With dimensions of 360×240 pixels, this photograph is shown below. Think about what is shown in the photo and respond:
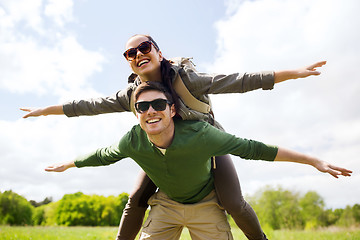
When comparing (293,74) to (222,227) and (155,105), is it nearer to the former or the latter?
(155,105)

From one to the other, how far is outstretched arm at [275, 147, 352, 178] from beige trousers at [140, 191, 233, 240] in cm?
102

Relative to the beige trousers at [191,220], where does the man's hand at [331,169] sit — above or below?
above

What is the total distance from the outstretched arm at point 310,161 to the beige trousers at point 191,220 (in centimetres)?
102

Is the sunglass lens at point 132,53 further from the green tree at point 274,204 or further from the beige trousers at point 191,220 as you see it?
the green tree at point 274,204

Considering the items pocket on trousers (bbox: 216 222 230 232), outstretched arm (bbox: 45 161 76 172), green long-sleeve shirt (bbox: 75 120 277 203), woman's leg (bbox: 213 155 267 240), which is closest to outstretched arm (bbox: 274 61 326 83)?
green long-sleeve shirt (bbox: 75 120 277 203)

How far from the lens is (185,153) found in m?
3.34

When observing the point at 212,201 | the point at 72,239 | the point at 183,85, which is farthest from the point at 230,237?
the point at 72,239

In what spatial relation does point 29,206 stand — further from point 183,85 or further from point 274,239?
point 183,85

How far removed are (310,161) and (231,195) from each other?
38.9 inches

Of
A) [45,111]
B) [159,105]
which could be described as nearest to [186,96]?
[159,105]

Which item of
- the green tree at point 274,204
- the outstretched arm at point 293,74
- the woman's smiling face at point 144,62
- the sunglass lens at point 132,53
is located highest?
the sunglass lens at point 132,53

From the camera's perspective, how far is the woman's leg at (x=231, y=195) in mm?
3758

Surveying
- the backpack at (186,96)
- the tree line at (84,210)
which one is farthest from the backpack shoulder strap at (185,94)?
the tree line at (84,210)

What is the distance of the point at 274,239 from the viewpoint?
7.77 m
